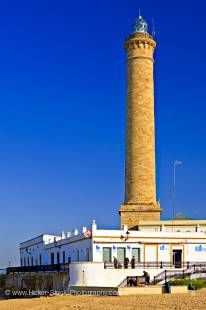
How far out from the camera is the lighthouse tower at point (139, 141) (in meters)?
48.2

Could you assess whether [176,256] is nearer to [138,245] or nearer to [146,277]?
[138,245]

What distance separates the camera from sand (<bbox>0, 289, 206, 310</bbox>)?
26298 mm

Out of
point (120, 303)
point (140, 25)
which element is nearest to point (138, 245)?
point (120, 303)

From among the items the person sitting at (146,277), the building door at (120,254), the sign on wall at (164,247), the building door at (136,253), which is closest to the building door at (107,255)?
the building door at (120,254)

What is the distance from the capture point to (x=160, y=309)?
2530 cm

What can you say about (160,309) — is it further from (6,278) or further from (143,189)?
(6,278)

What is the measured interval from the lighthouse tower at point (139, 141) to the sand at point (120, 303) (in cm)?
1695

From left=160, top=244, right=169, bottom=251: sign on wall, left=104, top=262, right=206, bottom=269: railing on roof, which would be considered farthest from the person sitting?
left=160, top=244, right=169, bottom=251: sign on wall

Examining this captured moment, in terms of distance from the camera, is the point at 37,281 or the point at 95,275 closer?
the point at 95,275

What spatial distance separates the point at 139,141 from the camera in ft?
161

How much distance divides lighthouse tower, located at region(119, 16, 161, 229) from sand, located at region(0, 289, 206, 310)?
16945mm

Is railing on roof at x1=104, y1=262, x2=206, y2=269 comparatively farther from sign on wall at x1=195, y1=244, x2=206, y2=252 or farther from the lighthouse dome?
the lighthouse dome

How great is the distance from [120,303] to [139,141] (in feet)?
73.8

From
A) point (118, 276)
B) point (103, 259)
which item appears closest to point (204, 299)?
point (118, 276)
